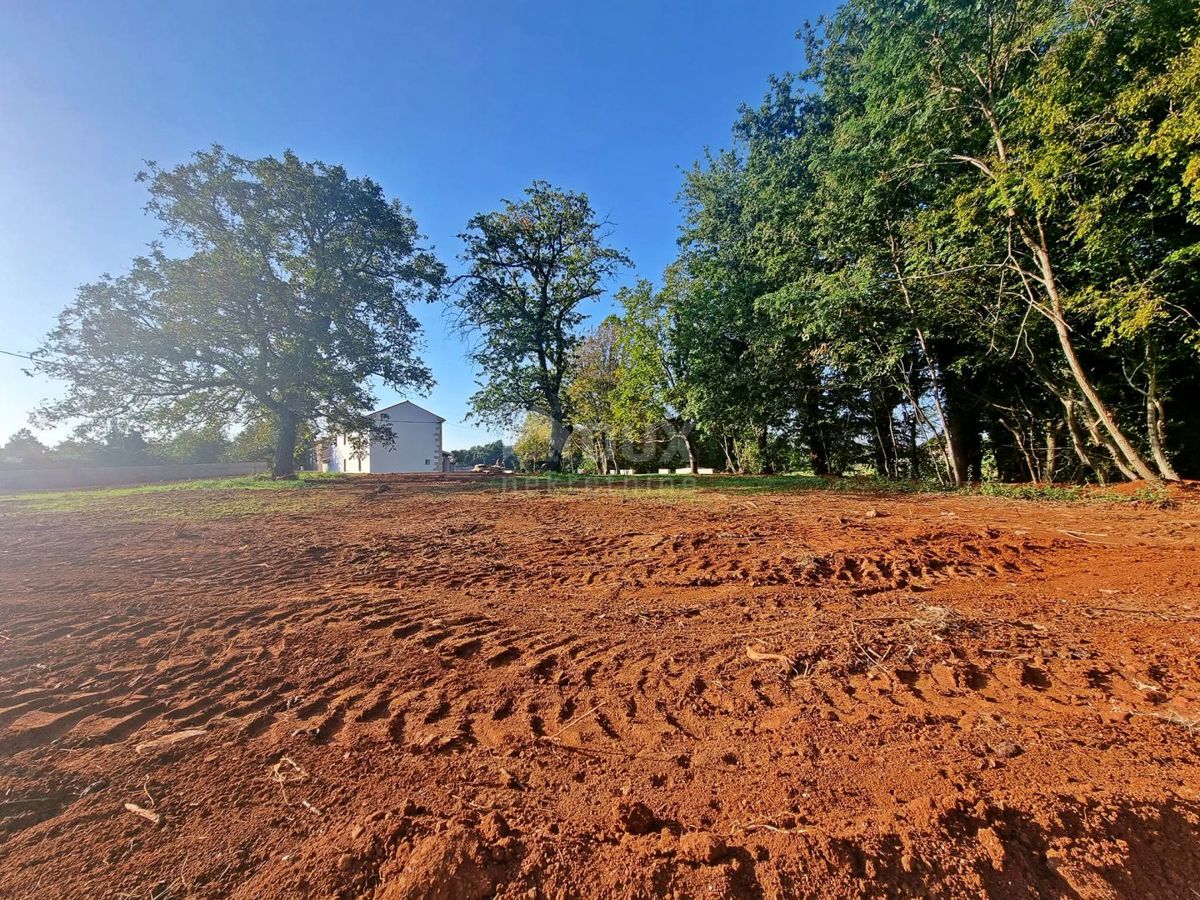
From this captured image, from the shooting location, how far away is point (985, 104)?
8648 mm

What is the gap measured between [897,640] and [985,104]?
11647mm

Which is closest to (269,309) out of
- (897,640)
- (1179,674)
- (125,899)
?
(125,899)

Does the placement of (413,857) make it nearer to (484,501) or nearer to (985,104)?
(484,501)

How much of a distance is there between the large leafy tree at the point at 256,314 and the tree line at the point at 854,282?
81mm

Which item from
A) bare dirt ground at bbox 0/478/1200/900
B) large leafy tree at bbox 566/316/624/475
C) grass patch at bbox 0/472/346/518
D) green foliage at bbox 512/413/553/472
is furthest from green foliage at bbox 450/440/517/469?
bare dirt ground at bbox 0/478/1200/900

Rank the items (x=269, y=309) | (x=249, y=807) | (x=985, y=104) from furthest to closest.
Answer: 1. (x=269, y=309)
2. (x=985, y=104)
3. (x=249, y=807)

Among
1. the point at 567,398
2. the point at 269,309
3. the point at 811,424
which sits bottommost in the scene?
the point at 811,424

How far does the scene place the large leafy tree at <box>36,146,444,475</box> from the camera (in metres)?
13.4

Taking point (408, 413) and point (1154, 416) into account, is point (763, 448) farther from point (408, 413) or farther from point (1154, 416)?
point (408, 413)

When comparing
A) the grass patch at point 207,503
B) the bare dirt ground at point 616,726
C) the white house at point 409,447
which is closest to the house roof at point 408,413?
the white house at point 409,447

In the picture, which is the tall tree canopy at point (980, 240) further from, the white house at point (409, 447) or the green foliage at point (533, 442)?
the white house at point (409, 447)

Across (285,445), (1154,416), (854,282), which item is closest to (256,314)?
(285,445)

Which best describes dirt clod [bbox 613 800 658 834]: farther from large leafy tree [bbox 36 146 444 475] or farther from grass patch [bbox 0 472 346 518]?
large leafy tree [bbox 36 146 444 475]

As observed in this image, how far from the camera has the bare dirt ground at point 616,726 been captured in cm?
138
